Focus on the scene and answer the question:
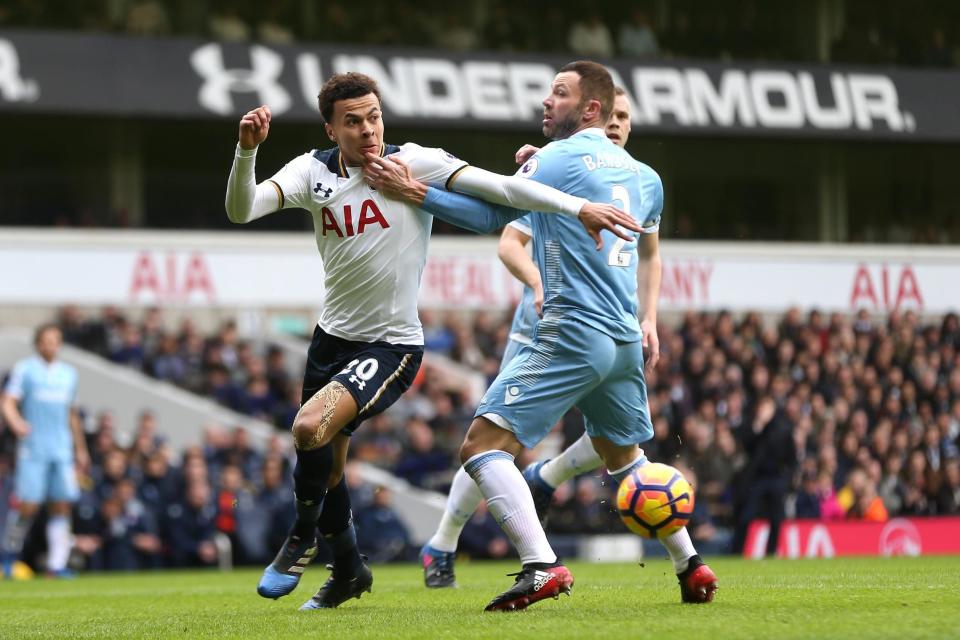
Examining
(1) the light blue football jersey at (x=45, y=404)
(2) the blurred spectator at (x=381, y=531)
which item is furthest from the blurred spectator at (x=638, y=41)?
(1) the light blue football jersey at (x=45, y=404)

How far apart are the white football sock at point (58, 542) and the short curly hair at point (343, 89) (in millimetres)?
8173

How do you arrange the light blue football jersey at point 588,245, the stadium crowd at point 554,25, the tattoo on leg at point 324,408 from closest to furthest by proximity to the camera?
1. the light blue football jersey at point 588,245
2. the tattoo on leg at point 324,408
3. the stadium crowd at point 554,25

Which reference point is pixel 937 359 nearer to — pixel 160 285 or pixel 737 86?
pixel 737 86

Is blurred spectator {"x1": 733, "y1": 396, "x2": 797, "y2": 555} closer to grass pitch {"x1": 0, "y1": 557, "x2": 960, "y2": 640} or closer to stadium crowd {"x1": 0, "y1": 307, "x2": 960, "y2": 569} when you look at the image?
stadium crowd {"x1": 0, "y1": 307, "x2": 960, "y2": 569}

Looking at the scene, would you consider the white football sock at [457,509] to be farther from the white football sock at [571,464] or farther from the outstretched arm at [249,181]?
the outstretched arm at [249,181]

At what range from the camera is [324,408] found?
270 inches

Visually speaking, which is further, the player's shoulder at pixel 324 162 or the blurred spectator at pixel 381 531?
the blurred spectator at pixel 381 531

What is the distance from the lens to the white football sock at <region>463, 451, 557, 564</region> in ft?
20.5

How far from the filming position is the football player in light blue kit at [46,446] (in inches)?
556

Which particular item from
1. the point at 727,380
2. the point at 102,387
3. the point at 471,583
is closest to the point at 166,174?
the point at 102,387

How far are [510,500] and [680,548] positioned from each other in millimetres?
780

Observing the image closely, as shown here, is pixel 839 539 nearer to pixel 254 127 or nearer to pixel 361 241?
pixel 361 241

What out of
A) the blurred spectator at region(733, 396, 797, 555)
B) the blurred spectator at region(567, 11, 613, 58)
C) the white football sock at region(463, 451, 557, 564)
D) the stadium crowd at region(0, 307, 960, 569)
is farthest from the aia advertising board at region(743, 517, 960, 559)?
the blurred spectator at region(567, 11, 613, 58)

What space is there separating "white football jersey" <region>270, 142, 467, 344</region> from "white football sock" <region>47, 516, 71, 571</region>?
7719 mm
